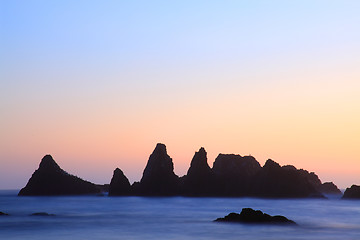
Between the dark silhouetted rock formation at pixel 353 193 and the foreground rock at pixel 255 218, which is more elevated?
the dark silhouetted rock formation at pixel 353 193

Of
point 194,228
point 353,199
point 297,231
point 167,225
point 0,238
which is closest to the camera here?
point 0,238

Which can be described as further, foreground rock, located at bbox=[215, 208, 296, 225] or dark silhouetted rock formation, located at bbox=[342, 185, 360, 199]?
dark silhouetted rock formation, located at bbox=[342, 185, 360, 199]

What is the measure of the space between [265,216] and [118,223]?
25704 mm

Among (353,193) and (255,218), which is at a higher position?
(353,193)

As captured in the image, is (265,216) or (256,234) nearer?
(256,234)

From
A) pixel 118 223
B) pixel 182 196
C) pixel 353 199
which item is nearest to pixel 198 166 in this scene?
pixel 182 196

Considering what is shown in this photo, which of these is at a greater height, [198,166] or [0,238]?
[198,166]

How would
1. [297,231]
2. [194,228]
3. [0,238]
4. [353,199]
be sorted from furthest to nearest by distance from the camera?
[353,199]
[194,228]
[297,231]
[0,238]

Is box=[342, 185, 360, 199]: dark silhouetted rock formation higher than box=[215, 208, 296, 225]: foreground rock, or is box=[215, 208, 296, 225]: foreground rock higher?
box=[342, 185, 360, 199]: dark silhouetted rock formation

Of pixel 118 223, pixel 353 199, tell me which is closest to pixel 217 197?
pixel 353 199

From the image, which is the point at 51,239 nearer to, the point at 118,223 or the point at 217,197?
the point at 118,223

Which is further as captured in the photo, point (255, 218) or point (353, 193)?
point (353, 193)

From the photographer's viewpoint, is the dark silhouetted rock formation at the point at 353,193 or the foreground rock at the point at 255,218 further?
the dark silhouetted rock formation at the point at 353,193

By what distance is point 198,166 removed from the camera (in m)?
199
